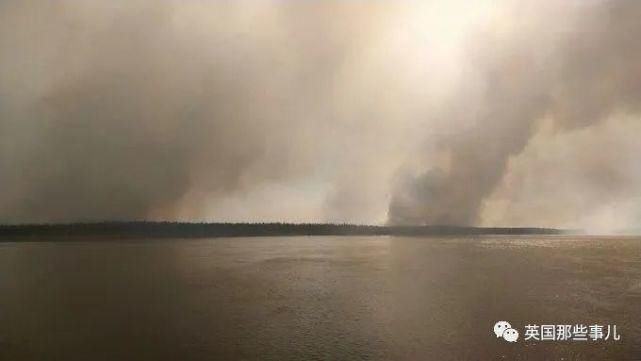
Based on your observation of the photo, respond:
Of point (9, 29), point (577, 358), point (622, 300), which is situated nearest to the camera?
point (577, 358)

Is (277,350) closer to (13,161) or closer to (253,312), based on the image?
(253,312)

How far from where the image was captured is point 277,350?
4344 millimetres

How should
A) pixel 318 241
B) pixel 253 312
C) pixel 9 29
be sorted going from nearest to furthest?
pixel 9 29 < pixel 253 312 < pixel 318 241

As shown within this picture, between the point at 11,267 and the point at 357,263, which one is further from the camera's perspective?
the point at 357,263

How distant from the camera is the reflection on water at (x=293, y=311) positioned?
430cm

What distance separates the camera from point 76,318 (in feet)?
15.3

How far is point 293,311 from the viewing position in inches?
205

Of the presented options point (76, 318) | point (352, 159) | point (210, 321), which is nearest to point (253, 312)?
point (210, 321)

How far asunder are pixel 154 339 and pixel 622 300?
671cm

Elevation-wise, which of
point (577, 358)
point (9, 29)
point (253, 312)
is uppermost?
point (9, 29)

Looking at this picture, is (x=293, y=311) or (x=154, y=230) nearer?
(x=293, y=311)

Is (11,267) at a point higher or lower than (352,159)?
lower

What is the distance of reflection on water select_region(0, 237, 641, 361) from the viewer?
4.30 metres

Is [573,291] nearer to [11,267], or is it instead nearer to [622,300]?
[622,300]
